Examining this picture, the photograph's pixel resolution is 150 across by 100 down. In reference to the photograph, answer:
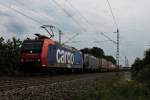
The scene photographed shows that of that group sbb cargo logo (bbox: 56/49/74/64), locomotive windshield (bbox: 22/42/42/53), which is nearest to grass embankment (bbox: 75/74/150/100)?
locomotive windshield (bbox: 22/42/42/53)

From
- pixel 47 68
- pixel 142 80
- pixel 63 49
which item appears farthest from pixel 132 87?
pixel 63 49

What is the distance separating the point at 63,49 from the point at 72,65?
16.5 ft

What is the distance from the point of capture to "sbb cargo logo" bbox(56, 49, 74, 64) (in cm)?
3084

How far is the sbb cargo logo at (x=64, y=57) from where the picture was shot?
30839 millimetres

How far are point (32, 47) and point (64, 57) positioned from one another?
19.2 ft

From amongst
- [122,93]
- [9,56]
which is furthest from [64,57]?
[122,93]

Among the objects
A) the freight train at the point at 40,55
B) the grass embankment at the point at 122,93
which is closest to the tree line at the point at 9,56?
the freight train at the point at 40,55

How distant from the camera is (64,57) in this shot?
110ft

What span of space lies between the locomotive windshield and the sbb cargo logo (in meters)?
2.91

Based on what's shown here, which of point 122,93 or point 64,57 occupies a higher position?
point 64,57

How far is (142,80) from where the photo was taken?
23.6 meters

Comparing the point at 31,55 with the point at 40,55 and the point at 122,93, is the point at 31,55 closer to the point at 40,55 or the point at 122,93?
the point at 40,55

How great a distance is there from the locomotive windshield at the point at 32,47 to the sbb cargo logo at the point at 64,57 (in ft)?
9.56

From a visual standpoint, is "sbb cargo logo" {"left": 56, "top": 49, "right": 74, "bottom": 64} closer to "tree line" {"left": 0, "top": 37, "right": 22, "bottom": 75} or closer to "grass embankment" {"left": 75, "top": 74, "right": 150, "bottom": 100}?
"tree line" {"left": 0, "top": 37, "right": 22, "bottom": 75}
